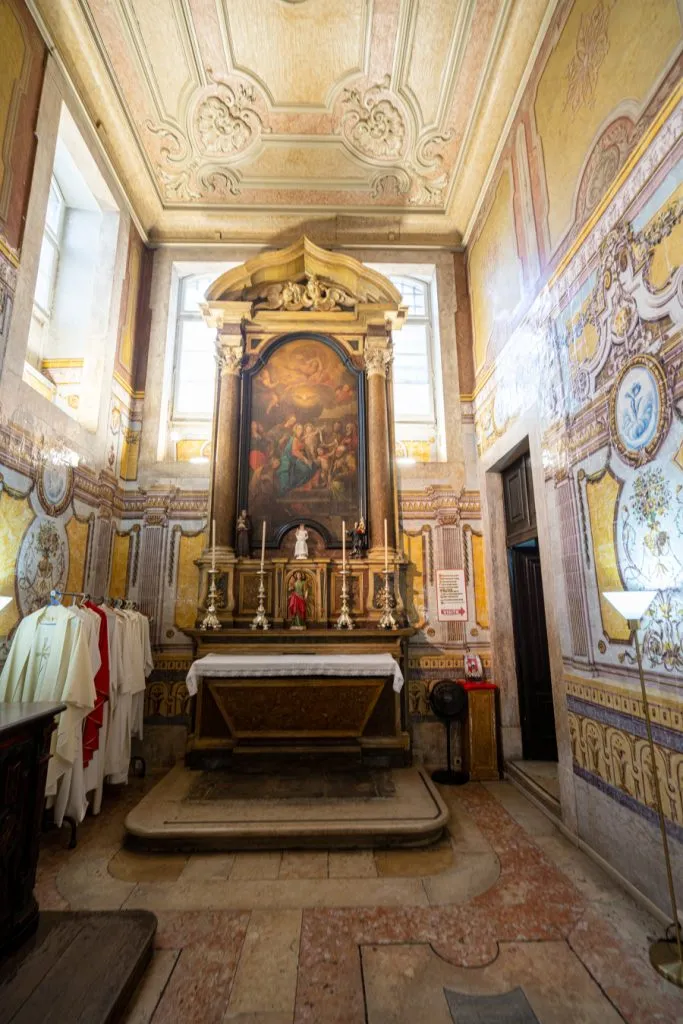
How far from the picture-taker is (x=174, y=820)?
12.3 feet

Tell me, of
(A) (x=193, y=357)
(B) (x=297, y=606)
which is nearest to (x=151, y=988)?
(B) (x=297, y=606)

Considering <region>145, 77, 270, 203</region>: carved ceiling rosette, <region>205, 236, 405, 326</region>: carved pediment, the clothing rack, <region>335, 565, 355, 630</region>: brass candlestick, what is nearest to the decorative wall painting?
<region>335, 565, 355, 630</region>: brass candlestick

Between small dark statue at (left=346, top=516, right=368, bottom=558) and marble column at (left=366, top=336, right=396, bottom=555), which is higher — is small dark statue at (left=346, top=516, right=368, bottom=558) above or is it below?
below

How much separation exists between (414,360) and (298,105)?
3413mm

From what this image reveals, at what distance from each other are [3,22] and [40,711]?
5516mm

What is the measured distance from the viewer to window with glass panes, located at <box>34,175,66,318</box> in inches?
229

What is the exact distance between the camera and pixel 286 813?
387cm

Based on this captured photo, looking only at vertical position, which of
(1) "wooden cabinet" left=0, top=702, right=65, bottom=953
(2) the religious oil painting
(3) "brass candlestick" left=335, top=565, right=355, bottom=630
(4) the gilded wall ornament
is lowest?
(1) "wooden cabinet" left=0, top=702, right=65, bottom=953

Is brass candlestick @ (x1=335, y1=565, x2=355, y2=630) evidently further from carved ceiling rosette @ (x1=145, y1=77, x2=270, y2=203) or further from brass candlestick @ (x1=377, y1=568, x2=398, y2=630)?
carved ceiling rosette @ (x1=145, y1=77, x2=270, y2=203)

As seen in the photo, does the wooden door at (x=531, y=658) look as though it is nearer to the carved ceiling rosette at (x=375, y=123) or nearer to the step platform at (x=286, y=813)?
the step platform at (x=286, y=813)

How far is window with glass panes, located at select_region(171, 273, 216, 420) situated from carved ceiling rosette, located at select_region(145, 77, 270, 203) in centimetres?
113

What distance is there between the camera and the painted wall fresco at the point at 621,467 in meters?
2.94

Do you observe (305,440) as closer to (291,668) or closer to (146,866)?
(291,668)

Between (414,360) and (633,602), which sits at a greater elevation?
(414,360)
